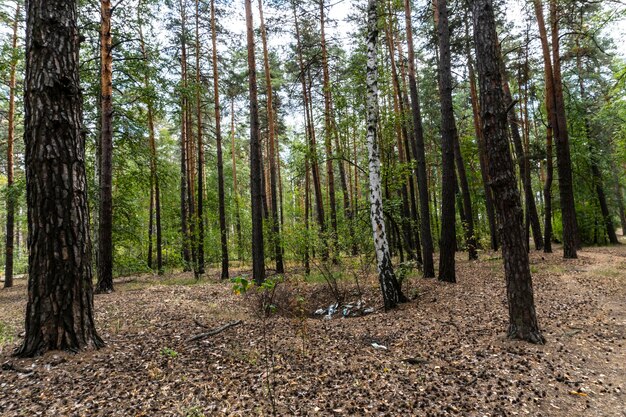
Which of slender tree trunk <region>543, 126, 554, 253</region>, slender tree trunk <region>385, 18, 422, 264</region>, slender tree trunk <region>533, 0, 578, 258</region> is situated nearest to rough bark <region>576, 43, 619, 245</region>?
slender tree trunk <region>543, 126, 554, 253</region>

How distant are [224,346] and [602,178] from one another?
2409 centimetres

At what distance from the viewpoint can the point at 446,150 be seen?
906cm

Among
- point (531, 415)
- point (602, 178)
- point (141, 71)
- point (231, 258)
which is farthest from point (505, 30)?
point (231, 258)

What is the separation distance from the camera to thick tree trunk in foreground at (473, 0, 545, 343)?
459 cm

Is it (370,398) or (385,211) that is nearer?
(370,398)

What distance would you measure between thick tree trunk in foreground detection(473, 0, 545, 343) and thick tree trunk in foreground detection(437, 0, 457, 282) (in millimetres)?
4255

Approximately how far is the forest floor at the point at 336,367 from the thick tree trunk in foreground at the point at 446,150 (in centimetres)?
263

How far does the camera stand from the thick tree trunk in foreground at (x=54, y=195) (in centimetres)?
361

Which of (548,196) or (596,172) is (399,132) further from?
(596,172)

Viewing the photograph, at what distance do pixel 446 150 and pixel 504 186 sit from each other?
473 centimetres

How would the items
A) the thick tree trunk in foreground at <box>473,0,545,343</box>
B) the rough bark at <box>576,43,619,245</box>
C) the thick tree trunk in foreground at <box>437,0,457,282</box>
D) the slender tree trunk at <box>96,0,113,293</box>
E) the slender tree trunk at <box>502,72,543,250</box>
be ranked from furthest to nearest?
1. the rough bark at <box>576,43,619,245</box>
2. the slender tree trunk at <box>502,72,543,250</box>
3. the slender tree trunk at <box>96,0,113,293</box>
4. the thick tree trunk in foreground at <box>437,0,457,282</box>
5. the thick tree trunk in foreground at <box>473,0,545,343</box>

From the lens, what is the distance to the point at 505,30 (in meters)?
14.6

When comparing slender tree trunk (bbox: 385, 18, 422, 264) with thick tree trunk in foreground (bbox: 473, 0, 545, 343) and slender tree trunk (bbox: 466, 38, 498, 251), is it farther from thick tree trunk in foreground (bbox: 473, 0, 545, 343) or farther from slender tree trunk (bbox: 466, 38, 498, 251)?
slender tree trunk (bbox: 466, 38, 498, 251)

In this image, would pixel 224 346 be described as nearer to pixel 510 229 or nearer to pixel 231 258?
pixel 510 229
